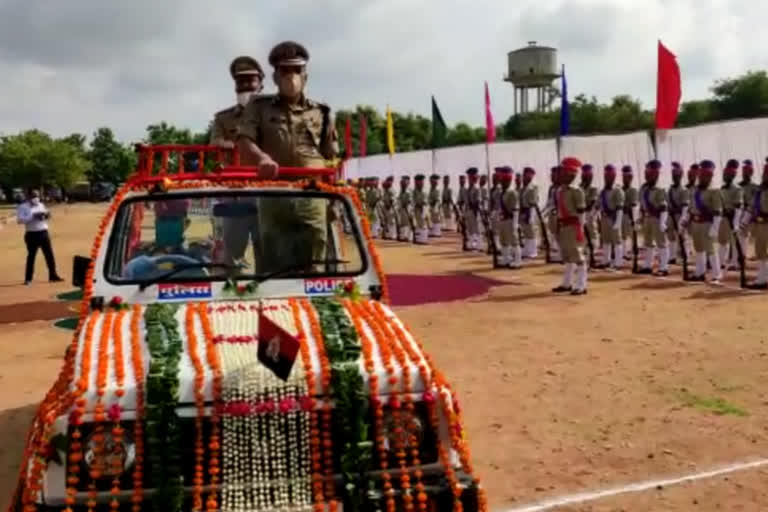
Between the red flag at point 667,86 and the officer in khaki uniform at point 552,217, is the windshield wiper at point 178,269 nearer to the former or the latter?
the officer in khaki uniform at point 552,217

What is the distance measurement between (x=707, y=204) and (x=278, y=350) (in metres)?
12.2

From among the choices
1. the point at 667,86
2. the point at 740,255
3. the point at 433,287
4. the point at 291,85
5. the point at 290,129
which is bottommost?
the point at 433,287

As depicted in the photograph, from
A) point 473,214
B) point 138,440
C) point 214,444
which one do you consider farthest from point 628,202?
point 138,440

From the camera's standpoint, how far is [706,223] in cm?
1402

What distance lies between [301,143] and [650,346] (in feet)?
15.7

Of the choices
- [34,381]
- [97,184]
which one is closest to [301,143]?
[34,381]

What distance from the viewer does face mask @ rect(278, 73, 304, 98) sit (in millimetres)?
5609

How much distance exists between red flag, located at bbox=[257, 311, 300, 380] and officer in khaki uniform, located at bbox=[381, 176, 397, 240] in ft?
79.4

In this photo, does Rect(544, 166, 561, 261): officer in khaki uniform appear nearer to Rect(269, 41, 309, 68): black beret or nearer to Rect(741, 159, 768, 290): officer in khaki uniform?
Rect(741, 159, 768, 290): officer in khaki uniform

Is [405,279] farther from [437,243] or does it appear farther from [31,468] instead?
[31,468]

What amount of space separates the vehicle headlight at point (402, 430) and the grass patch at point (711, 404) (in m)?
3.90

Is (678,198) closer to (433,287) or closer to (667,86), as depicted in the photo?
(667,86)

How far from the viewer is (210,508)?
3.18 metres

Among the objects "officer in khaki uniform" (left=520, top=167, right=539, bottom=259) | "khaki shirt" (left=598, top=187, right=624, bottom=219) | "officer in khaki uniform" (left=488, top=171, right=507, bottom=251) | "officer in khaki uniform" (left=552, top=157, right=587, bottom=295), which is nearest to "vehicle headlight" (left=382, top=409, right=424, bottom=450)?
"officer in khaki uniform" (left=552, top=157, right=587, bottom=295)
